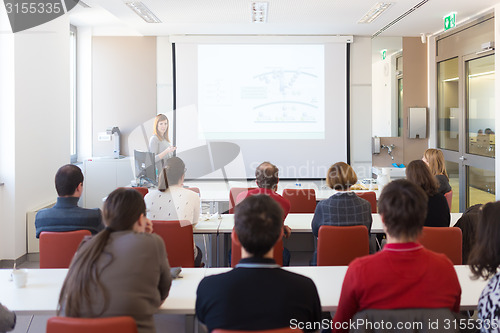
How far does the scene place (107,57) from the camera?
8.47m

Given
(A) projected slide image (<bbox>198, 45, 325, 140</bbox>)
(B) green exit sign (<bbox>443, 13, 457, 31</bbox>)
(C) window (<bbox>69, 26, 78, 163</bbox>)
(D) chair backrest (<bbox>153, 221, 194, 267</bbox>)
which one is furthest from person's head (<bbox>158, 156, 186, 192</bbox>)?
(C) window (<bbox>69, 26, 78, 163</bbox>)

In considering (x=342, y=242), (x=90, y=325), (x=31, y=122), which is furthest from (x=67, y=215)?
(x=31, y=122)

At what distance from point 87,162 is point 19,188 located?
2299mm

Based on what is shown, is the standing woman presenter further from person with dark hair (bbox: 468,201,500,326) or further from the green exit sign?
person with dark hair (bbox: 468,201,500,326)

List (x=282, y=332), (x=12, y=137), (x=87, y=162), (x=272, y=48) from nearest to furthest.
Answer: (x=282, y=332) → (x=12, y=137) → (x=87, y=162) → (x=272, y=48)

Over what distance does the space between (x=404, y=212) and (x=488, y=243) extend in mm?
393

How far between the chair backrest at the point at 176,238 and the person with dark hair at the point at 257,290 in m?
1.61

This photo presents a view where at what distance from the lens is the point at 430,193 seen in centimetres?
375

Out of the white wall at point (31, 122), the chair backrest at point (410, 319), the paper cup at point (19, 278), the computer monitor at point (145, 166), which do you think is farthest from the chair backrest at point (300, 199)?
the chair backrest at point (410, 319)

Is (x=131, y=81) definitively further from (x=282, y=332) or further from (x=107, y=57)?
(x=282, y=332)

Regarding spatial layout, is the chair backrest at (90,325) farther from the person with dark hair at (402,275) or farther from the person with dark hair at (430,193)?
the person with dark hair at (430,193)

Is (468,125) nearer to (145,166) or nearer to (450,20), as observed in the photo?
(450,20)

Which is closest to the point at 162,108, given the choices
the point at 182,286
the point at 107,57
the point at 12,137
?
the point at 107,57

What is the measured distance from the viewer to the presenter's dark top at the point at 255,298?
5.58 feet
